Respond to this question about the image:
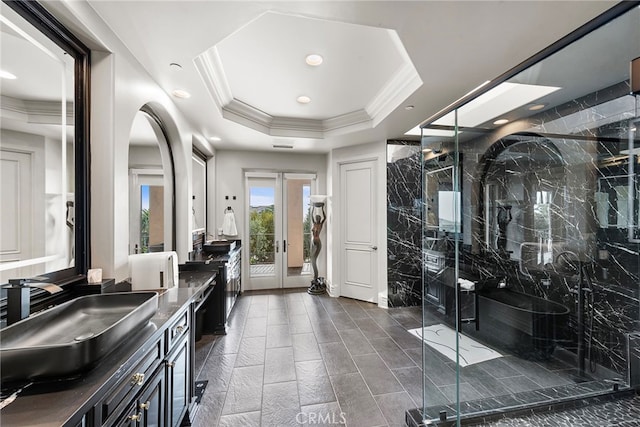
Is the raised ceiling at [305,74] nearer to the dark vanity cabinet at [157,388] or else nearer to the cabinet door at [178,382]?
the dark vanity cabinet at [157,388]

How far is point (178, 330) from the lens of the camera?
165 cm

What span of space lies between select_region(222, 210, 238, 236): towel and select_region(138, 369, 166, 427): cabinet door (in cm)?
358

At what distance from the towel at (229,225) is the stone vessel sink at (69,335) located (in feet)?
11.3

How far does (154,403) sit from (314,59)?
275 cm

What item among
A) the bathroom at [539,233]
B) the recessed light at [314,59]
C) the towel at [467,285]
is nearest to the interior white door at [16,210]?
the recessed light at [314,59]

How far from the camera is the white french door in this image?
527cm

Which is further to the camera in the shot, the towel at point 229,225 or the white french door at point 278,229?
the white french door at point 278,229

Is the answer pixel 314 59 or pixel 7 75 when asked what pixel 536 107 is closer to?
pixel 314 59

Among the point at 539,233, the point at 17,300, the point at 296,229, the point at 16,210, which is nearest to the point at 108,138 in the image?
the point at 16,210

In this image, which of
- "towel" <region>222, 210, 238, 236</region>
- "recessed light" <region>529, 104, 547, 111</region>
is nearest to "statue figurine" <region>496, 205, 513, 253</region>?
"recessed light" <region>529, 104, 547, 111</region>

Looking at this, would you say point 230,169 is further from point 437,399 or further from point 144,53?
point 437,399

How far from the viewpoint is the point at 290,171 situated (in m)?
5.34

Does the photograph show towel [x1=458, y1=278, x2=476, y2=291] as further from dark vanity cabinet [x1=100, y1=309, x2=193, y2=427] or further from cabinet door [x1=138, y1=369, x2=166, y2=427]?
cabinet door [x1=138, y1=369, x2=166, y2=427]

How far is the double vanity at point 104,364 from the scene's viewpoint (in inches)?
31.1
